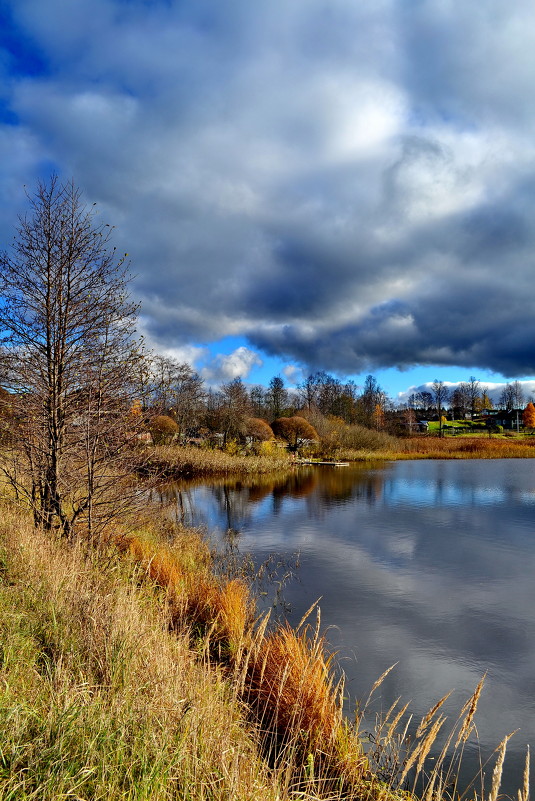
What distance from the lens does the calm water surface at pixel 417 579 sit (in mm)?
6457

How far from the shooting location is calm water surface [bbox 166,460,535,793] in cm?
646

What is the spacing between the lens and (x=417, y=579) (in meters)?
10.7

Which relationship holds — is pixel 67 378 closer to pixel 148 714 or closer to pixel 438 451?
pixel 148 714

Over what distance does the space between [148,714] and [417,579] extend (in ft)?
28.9

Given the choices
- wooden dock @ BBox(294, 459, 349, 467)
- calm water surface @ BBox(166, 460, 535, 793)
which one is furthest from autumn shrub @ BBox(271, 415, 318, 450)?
calm water surface @ BBox(166, 460, 535, 793)

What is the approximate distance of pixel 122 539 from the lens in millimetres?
9953

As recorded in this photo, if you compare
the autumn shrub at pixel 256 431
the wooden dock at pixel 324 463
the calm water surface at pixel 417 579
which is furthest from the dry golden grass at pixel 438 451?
the calm water surface at pixel 417 579

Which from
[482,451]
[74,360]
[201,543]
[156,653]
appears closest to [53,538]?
[74,360]

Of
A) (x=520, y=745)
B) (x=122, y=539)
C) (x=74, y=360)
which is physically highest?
(x=74, y=360)

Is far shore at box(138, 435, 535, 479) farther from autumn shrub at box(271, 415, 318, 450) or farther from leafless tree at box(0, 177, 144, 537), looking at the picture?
leafless tree at box(0, 177, 144, 537)

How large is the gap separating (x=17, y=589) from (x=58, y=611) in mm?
690

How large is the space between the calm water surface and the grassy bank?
0.76 m

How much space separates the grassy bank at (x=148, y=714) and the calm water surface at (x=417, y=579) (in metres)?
0.76

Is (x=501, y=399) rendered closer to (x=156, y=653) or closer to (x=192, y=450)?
(x=192, y=450)
